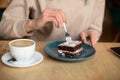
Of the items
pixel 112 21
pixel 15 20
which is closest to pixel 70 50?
pixel 15 20

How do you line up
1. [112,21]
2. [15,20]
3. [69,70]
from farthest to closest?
1. [112,21]
2. [15,20]
3. [69,70]

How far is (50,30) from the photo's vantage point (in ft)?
4.49

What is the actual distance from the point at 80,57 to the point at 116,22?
2057mm

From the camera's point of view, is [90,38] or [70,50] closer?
[70,50]

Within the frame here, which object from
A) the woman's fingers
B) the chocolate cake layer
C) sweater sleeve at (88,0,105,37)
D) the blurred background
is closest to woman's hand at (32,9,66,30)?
the woman's fingers

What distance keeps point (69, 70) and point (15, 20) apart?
0.44 meters

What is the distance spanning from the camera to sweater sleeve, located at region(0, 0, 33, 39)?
1155mm

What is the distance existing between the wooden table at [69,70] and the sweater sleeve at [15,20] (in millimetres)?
169

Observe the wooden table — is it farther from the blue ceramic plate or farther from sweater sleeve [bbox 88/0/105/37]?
sweater sleeve [bbox 88/0/105/37]

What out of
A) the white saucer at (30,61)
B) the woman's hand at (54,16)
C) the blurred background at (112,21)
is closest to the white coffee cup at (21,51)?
the white saucer at (30,61)

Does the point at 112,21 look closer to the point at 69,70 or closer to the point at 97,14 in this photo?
the point at 97,14

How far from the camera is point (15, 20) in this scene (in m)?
1.20

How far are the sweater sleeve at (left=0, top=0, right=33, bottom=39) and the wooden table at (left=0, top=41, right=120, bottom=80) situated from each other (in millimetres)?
169

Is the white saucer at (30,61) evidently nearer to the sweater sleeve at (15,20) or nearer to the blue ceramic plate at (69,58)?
the blue ceramic plate at (69,58)
